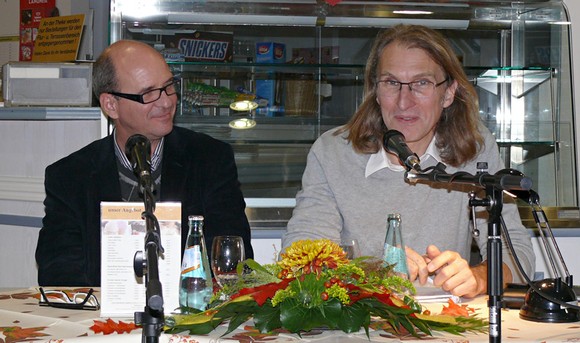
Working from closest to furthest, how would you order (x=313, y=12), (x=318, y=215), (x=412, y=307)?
(x=412, y=307) → (x=318, y=215) → (x=313, y=12)

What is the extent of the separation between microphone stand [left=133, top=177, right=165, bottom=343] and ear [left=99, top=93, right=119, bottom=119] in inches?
55.3

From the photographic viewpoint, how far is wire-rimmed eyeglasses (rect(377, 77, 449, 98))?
2578 mm

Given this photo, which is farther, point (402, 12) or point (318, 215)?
point (402, 12)

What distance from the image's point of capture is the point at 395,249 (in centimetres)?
202

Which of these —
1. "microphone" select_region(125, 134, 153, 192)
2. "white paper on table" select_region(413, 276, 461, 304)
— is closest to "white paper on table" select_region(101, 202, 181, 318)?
"microphone" select_region(125, 134, 153, 192)

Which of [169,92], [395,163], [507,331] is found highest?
[169,92]

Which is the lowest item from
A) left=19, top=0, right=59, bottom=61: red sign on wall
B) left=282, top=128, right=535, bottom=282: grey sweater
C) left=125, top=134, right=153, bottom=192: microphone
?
left=282, top=128, right=535, bottom=282: grey sweater

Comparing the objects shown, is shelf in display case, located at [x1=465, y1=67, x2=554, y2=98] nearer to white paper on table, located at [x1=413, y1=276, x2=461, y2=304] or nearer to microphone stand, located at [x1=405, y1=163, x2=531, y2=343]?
white paper on table, located at [x1=413, y1=276, x2=461, y2=304]

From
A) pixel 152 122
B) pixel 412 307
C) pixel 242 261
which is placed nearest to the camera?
pixel 412 307

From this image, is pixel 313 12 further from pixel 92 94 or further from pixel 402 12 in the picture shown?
pixel 92 94

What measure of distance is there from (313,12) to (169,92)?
67cm

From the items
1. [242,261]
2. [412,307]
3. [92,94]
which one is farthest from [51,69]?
[412,307]

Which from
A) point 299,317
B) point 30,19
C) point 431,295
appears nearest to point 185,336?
point 299,317

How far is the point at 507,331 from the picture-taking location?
1.79m
